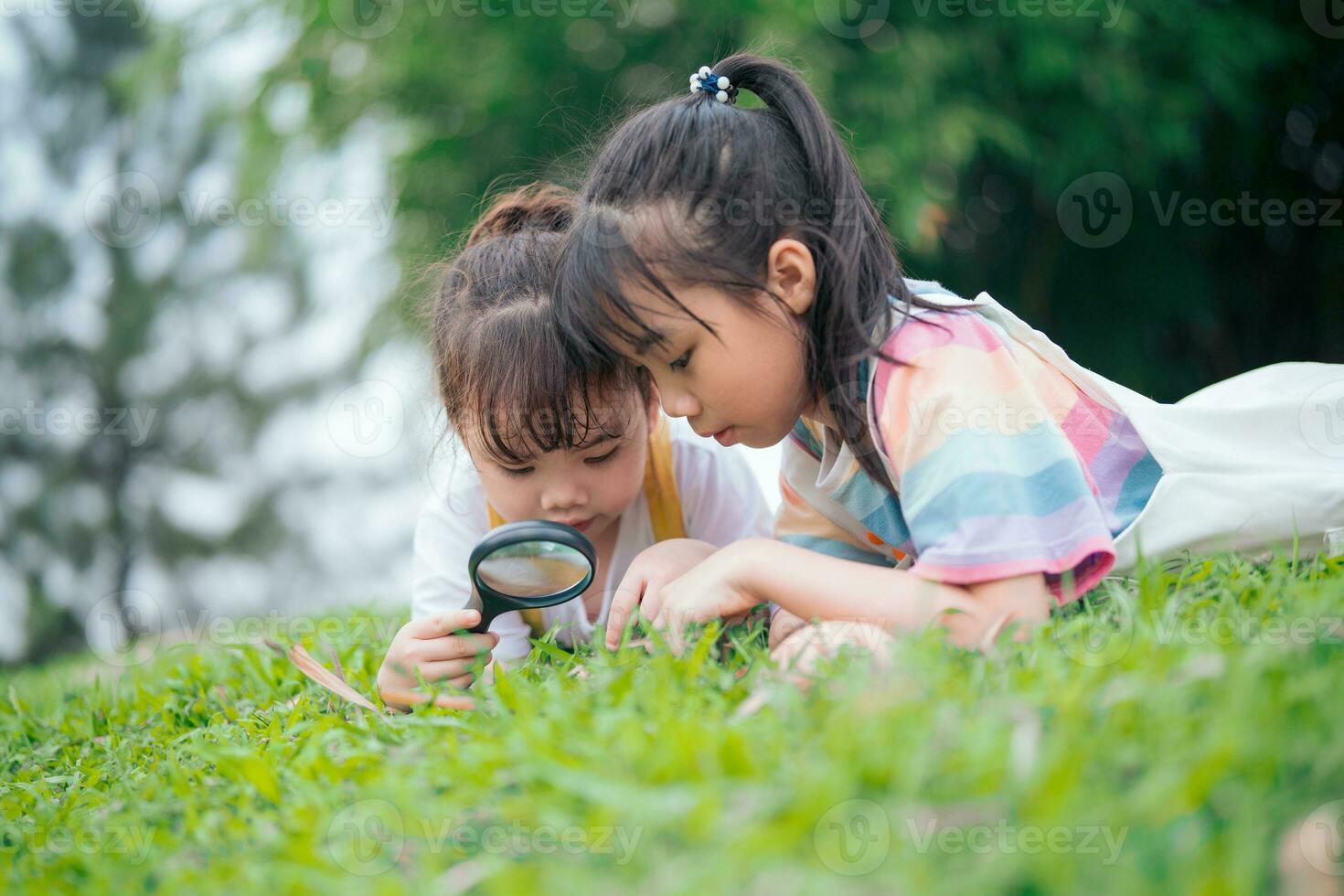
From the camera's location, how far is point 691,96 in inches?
101

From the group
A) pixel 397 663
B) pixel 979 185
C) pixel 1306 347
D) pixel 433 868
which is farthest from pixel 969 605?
pixel 1306 347

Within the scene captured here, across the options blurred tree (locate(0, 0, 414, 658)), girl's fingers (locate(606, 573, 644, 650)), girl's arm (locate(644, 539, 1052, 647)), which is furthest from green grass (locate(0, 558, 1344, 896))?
blurred tree (locate(0, 0, 414, 658))

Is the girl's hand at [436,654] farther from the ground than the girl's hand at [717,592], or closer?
closer

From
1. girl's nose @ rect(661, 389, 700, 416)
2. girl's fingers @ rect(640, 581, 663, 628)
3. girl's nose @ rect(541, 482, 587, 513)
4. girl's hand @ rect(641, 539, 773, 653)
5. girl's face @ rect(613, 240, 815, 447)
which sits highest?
girl's face @ rect(613, 240, 815, 447)

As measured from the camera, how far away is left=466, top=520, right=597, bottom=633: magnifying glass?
2271 millimetres

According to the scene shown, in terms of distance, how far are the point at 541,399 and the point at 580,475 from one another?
236 mm

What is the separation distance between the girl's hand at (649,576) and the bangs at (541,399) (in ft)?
1.06

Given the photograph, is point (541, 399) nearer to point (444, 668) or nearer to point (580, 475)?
point (580, 475)

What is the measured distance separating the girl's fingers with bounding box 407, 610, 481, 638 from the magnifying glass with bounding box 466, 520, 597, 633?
3cm

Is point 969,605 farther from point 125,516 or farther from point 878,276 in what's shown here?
point 125,516

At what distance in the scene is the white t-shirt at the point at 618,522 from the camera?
A: 3.09m

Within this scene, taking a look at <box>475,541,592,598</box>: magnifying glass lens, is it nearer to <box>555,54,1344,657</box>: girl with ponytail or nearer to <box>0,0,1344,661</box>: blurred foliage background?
<box>555,54,1344,657</box>: girl with ponytail

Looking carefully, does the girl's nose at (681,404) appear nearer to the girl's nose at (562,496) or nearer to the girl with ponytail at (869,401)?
the girl with ponytail at (869,401)

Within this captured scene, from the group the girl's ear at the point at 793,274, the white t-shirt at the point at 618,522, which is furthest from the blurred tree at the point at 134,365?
the girl's ear at the point at 793,274
